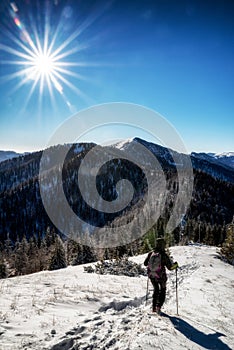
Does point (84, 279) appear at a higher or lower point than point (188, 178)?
lower

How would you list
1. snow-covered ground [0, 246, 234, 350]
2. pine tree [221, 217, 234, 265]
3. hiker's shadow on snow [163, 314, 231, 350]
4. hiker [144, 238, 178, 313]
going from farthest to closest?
pine tree [221, 217, 234, 265]
hiker [144, 238, 178, 313]
hiker's shadow on snow [163, 314, 231, 350]
snow-covered ground [0, 246, 234, 350]

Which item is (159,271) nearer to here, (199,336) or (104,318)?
(199,336)

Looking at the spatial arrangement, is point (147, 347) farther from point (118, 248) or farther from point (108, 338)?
point (118, 248)

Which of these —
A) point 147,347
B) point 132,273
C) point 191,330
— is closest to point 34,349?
point 147,347

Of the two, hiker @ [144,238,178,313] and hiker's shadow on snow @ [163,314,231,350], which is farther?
hiker @ [144,238,178,313]

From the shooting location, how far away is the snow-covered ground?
7188mm

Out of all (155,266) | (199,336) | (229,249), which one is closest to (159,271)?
(155,266)

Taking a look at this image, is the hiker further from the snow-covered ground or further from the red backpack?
the snow-covered ground

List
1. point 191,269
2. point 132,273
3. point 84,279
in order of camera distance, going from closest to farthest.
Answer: point 84,279 < point 132,273 < point 191,269

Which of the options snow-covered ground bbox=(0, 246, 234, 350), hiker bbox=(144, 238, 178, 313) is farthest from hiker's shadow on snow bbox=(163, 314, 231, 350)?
hiker bbox=(144, 238, 178, 313)

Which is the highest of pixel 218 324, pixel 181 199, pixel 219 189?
pixel 219 189

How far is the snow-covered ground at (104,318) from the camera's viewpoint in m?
7.19

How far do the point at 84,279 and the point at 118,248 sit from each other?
154 feet

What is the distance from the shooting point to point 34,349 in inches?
261
